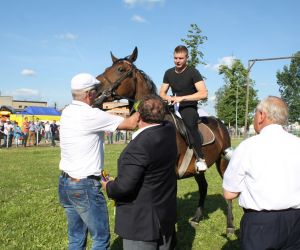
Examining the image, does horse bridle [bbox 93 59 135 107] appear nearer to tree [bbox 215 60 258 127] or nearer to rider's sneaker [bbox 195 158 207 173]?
rider's sneaker [bbox 195 158 207 173]

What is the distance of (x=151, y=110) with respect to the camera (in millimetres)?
3412

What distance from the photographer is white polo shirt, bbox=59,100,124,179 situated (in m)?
3.84

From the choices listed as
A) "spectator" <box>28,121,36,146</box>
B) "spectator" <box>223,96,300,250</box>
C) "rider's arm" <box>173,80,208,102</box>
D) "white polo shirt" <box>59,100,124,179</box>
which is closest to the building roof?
"spectator" <box>28,121,36,146</box>

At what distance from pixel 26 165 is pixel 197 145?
1110 cm

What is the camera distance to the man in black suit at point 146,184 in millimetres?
3254

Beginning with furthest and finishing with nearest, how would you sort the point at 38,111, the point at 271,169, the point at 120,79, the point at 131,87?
the point at 38,111 < the point at 131,87 < the point at 120,79 < the point at 271,169

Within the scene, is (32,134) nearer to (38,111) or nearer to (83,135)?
(38,111)

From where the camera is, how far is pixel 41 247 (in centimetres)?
589

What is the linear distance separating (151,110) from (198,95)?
3002mm

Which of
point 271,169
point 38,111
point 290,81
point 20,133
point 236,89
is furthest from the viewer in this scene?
point 290,81

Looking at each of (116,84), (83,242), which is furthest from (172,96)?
(83,242)

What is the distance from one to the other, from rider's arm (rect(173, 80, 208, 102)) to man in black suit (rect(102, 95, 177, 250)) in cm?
273

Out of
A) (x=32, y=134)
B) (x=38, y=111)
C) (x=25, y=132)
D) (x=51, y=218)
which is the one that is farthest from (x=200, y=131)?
(x=38, y=111)

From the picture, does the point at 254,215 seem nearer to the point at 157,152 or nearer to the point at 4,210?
the point at 157,152
